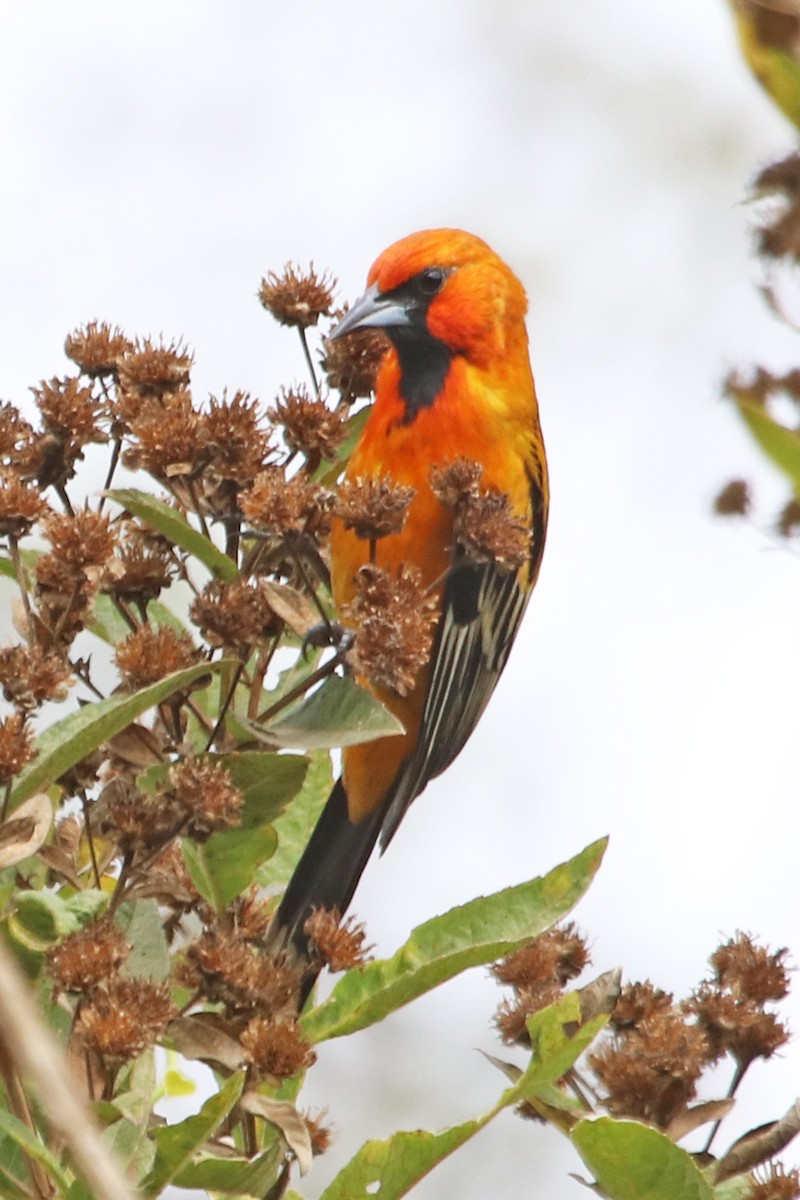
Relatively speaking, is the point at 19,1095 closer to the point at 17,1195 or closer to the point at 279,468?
the point at 17,1195

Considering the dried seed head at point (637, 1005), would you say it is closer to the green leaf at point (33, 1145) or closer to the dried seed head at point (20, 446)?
the green leaf at point (33, 1145)

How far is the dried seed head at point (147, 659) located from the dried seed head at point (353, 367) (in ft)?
2.69

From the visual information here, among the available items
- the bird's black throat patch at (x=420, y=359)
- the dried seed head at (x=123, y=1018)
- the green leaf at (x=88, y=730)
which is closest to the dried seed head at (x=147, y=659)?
the green leaf at (x=88, y=730)

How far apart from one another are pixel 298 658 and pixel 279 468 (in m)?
0.46

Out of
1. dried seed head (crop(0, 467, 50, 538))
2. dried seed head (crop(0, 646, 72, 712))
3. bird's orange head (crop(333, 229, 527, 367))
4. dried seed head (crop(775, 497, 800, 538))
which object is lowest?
dried seed head (crop(775, 497, 800, 538))

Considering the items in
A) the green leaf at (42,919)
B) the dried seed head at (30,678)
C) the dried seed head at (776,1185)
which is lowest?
the dried seed head at (776,1185)

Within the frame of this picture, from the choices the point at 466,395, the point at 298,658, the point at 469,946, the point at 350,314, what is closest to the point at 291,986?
the point at 469,946

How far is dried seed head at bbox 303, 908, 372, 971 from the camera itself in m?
2.15

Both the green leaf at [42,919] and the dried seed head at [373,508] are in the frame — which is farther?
the dried seed head at [373,508]

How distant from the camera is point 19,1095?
73.3 inches

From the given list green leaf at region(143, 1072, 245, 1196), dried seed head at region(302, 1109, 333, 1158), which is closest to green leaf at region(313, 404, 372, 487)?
dried seed head at region(302, 1109, 333, 1158)

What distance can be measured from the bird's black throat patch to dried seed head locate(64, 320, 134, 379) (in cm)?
176

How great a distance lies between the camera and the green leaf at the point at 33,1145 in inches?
69.1

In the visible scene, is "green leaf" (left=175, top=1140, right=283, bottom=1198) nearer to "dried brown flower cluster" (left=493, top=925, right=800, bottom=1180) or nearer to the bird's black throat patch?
"dried brown flower cluster" (left=493, top=925, right=800, bottom=1180)
